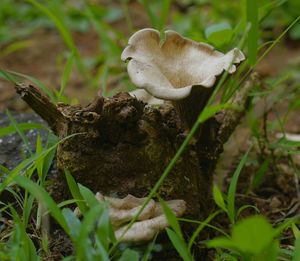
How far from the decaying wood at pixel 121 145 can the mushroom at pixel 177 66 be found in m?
0.11

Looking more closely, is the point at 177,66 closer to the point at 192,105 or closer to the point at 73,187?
the point at 192,105

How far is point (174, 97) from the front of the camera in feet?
5.64

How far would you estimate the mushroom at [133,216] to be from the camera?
1717mm

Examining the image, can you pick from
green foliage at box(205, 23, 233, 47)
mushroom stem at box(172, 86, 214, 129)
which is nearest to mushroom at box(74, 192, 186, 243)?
mushroom stem at box(172, 86, 214, 129)

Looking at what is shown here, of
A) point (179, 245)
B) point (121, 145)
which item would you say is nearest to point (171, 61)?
point (121, 145)

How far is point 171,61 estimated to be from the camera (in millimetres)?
2125

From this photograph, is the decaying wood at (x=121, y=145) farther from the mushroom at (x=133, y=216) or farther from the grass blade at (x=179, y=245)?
the grass blade at (x=179, y=245)

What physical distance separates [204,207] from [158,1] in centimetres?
420

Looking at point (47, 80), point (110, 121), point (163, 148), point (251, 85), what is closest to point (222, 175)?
point (251, 85)

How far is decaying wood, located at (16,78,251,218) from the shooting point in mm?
1968

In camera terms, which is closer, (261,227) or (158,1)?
(261,227)

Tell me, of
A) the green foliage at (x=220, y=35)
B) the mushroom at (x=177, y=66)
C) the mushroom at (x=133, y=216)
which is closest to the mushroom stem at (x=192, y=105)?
the mushroom at (x=177, y=66)

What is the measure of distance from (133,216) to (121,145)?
358 millimetres

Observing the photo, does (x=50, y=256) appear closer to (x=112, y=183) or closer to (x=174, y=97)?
(x=112, y=183)
